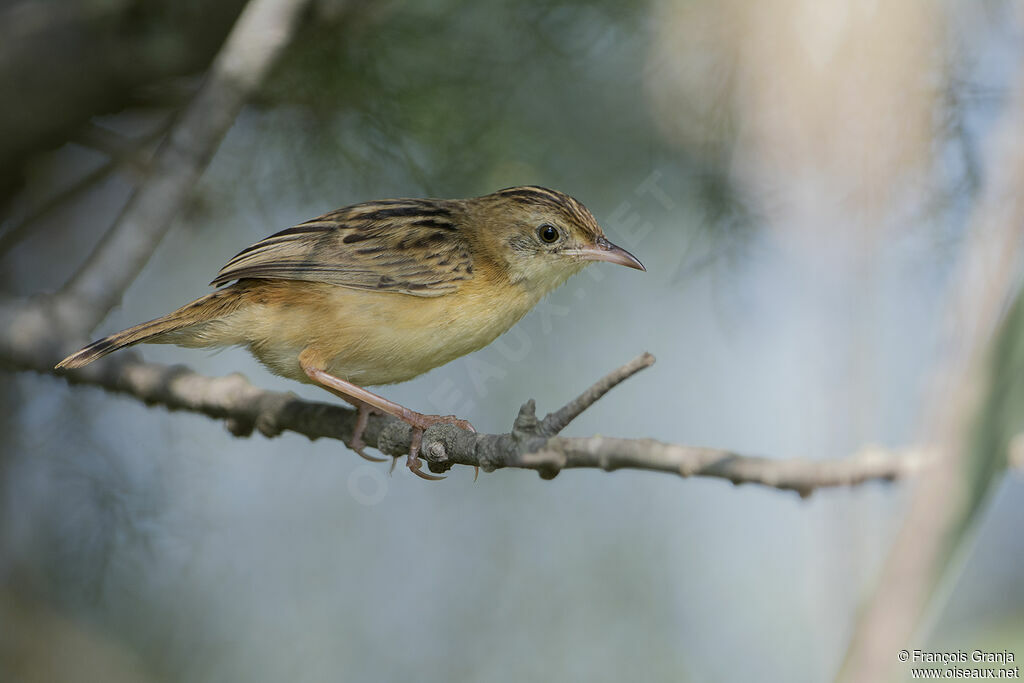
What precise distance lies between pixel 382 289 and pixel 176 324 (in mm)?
678

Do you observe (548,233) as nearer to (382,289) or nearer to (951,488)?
(382,289)

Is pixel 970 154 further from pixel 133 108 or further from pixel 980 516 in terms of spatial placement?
pixel 133 108

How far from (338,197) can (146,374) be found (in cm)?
106

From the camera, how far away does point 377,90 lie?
3.75 meters

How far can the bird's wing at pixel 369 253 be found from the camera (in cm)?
298

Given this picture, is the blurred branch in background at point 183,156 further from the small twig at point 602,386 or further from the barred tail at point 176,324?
the small twig at point 602,386

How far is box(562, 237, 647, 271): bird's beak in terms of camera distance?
2.89 metres

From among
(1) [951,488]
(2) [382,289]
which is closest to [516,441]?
(1) [951,488]

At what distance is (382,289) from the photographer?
3.03 meters

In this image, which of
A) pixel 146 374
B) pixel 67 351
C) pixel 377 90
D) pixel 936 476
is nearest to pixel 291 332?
pixel 146 374

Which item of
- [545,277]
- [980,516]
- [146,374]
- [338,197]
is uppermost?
[338,197]

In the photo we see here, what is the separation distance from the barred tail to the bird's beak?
1200 millimetres

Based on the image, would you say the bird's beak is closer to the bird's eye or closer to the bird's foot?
the bird's eye

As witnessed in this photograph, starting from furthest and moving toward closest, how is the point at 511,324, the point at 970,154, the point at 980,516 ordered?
the point at 970,154
the point at 511,324
the point at 980,516
